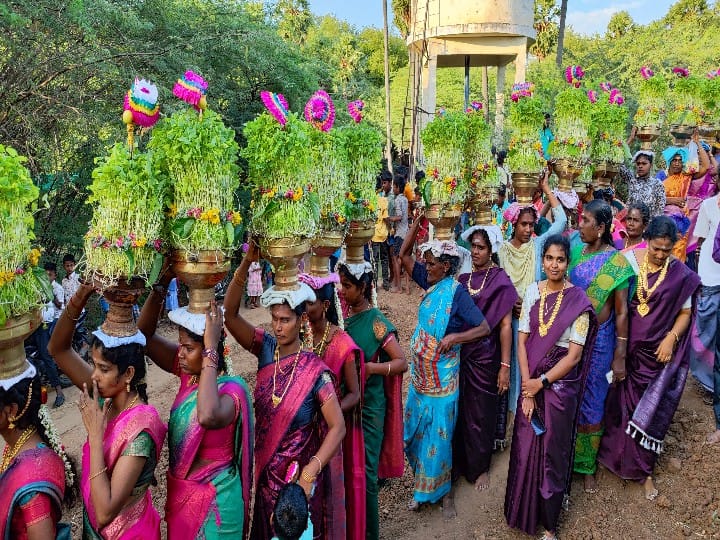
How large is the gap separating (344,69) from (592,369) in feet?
103

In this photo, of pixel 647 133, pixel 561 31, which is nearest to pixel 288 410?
pixel 647 133

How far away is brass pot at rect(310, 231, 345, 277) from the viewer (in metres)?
3.57

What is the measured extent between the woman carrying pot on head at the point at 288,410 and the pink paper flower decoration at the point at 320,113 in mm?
901

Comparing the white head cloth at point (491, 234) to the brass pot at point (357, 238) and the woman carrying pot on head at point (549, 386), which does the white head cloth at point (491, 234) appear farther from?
the brass pot at point (357, 238)

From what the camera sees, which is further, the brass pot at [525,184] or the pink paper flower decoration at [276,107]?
the brass pot at [525,184]

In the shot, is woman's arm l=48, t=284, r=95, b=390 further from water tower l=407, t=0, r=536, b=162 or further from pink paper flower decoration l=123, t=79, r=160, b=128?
water tower l=407, t=0, r=536, b=162

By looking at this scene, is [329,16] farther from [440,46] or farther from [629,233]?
[629,233]

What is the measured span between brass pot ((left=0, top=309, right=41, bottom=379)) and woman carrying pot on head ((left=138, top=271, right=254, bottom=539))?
1.91 ft

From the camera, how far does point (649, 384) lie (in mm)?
4695

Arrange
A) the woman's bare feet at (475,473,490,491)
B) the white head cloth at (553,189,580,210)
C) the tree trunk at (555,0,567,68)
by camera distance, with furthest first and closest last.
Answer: the tree trunk at (555,0,567,68)
the white head cloth at (553,189,580,210)
the woman's bare feet at (475,473,490,491)

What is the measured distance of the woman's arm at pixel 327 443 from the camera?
9.40ft

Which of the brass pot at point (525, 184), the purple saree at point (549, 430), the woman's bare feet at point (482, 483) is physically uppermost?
the brass pot at point (525, 184)

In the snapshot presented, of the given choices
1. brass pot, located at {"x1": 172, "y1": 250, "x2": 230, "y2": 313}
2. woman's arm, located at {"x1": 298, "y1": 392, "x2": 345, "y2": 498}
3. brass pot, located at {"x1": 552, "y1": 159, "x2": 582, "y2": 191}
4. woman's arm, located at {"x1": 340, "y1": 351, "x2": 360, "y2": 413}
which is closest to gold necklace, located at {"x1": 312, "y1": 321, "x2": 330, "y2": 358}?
woman's arm, located at {"x1": 340, "y1": 351, "x2": 360, "y2": 413}

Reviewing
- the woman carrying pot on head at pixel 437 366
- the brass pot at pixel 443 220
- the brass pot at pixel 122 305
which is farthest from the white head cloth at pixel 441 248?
the brass pot at pixel 122 305
